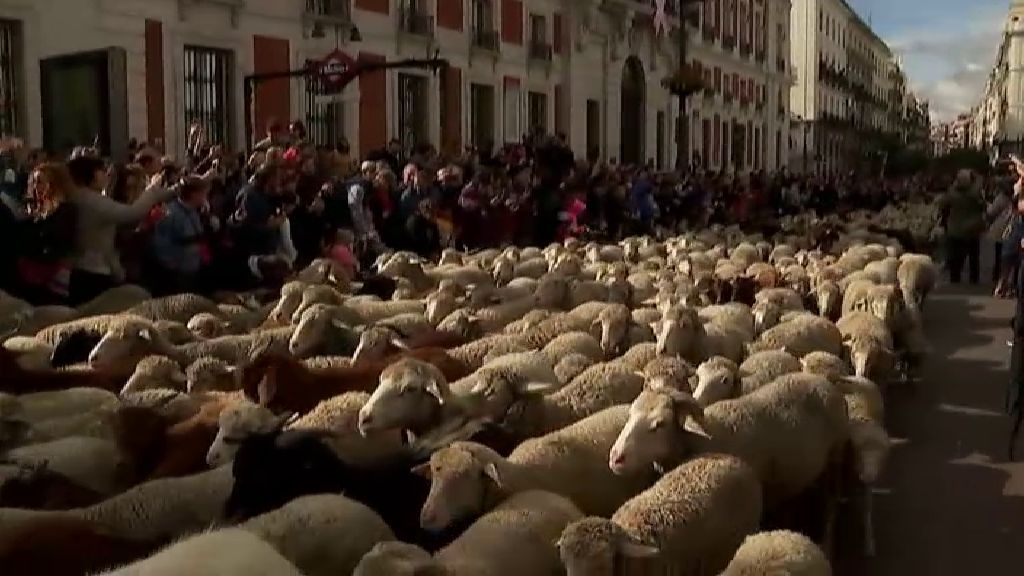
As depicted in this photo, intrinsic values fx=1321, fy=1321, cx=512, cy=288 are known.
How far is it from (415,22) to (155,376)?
17169mm

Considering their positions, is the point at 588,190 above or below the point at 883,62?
below

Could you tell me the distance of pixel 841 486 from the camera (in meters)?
6.97

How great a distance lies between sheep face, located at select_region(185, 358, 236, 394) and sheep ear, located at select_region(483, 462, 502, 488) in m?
2.19

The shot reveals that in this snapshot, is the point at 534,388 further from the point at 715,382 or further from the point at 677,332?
the point at 677,332

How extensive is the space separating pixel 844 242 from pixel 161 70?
895cm

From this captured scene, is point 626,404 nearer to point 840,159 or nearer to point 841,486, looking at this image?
point 841,486

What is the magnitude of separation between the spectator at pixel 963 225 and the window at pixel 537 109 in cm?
1078

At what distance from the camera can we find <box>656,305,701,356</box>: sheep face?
805 cm

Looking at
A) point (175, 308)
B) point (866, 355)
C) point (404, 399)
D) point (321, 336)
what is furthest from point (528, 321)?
point (404, 399)

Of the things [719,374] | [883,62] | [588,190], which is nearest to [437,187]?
[588,190]

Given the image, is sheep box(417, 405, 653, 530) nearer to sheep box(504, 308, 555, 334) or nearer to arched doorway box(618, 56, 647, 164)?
sheep box(504, 308, 555, 334)

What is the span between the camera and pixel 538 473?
565cm

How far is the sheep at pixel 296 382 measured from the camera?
6.68 m

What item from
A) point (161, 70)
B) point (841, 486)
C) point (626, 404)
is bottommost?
point (841, 486)
